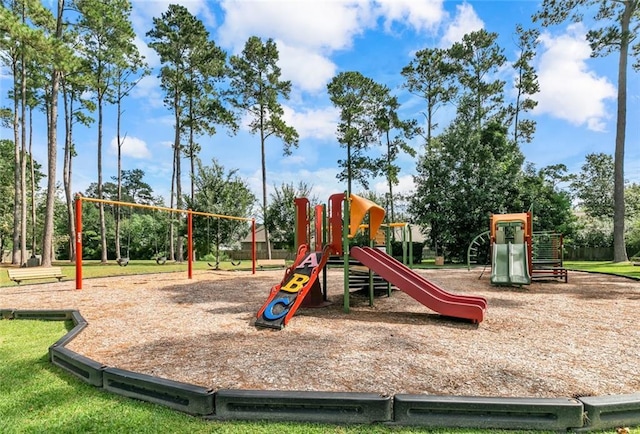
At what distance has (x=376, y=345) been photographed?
4.40 meters

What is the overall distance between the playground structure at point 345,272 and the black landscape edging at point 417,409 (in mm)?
2583

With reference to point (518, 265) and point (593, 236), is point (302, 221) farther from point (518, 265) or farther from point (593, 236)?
point (593, 236)

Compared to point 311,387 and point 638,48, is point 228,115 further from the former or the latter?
point 311,387

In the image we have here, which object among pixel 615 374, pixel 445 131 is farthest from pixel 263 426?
pixel 445 131

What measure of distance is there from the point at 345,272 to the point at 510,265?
643cm

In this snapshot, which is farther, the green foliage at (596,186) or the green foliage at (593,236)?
the green foliage at (596,186)

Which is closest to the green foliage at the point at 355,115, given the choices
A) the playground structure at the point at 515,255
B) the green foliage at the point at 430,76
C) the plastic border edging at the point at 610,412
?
the green foliage at the point at 430,76

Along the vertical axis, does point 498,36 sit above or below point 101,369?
above

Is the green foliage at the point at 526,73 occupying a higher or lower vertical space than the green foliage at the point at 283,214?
higher

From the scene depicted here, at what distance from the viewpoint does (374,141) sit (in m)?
31.6

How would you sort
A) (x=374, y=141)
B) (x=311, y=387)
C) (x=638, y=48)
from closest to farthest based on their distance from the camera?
(x=311, y=387) < (x=638, y=48) < (x=374, y=141)

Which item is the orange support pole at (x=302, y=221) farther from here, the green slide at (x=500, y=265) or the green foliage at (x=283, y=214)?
the green foliage at (x=283, y=214)

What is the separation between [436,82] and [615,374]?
30669 mm

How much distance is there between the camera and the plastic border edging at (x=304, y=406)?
8.77 ft
